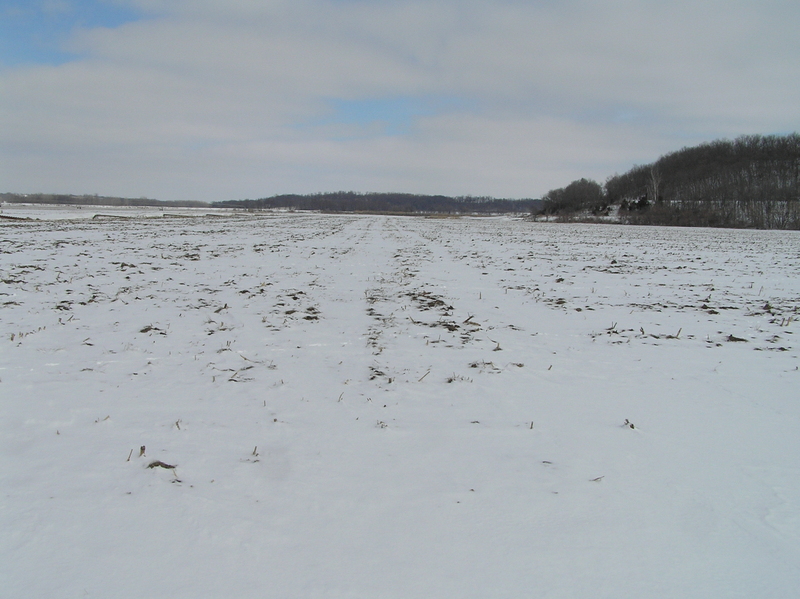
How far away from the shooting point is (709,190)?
84.0 meters

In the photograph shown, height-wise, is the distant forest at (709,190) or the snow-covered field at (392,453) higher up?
the distant forest at (709,190)

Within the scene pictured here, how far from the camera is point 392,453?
3.59 metres

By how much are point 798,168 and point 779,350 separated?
11088 cm

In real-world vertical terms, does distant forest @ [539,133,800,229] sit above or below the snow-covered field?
above

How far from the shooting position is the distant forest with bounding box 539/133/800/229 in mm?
69875

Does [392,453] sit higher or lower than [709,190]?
A: lower

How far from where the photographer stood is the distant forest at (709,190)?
6988 centimetres

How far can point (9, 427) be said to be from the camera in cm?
376

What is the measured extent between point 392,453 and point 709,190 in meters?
103

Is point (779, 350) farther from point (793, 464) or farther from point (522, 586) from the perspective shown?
point (522, 586)

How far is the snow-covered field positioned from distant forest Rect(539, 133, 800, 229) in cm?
7860

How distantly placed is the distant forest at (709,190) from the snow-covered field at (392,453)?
78597 mm

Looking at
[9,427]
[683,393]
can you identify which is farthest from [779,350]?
[9,427]

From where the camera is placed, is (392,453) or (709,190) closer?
(392,453)
